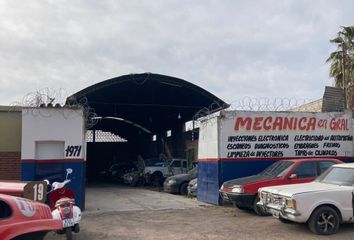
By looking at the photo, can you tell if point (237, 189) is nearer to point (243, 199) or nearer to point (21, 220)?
point (243, 199)

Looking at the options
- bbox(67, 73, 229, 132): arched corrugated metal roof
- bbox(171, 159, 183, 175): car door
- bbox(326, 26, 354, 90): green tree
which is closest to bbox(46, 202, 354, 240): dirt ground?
bbox(67, 73, 229, 132): arched corrugated metal roof

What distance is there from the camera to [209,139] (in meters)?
16.8

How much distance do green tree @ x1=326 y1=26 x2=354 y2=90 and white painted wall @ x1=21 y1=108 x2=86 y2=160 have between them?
16728 millimetres

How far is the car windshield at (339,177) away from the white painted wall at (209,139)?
5.36m

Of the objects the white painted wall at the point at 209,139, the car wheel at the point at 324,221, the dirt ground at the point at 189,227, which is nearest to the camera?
the car wheel at the point at 324,221

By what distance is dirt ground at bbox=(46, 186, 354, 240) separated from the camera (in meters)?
10.1

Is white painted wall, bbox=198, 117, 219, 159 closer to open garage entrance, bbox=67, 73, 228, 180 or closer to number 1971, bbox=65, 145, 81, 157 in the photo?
open garage entrance, bbox=67, 73, 228, 180

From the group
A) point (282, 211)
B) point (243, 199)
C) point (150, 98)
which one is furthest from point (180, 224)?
point (150, 98)

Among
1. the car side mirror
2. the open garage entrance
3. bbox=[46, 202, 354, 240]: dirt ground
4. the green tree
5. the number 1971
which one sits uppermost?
the green tree

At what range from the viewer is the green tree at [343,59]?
86.8 feet

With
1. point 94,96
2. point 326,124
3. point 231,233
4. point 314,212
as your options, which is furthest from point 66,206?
point 94,96

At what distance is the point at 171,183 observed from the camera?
2073cm

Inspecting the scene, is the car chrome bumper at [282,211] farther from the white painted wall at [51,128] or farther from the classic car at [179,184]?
the classic car at [179,184]

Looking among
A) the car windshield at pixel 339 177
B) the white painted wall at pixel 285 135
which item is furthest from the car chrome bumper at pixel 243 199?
the white painted wall at pixel 285 135
